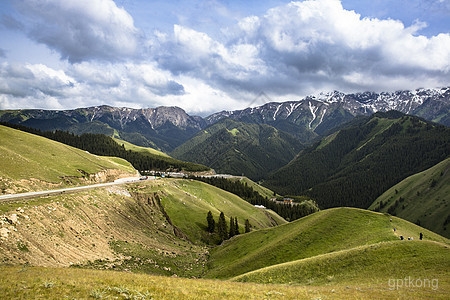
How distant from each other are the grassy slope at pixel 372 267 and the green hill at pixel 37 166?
6714cm

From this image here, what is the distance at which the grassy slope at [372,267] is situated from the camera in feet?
90.8

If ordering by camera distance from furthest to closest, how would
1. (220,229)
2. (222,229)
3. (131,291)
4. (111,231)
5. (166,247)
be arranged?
(220,229)
(222,229)
(166,247)
(111,231)
(131,291)

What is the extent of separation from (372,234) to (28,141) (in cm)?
12740

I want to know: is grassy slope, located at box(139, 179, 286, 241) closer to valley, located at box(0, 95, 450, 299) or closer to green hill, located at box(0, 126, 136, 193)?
valley, located at box(0, 95, 450, 299)

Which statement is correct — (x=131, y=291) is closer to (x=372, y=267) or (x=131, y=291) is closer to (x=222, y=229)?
(x=372, y=267)

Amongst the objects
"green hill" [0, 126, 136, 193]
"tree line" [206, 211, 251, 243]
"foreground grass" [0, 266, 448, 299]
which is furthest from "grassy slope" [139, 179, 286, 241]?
"foreground grass" [0, 266, 448, 299]

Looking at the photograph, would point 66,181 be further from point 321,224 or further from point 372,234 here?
point 372,234

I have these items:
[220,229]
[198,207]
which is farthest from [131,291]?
[198,207]

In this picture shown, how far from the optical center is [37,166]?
79938 millimetres

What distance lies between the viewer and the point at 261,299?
2086cm

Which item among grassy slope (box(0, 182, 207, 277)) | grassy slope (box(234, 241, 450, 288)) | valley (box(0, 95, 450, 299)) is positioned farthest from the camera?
grassy slope (box(0, 182, 207, 277))

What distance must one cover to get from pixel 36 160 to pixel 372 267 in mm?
103767

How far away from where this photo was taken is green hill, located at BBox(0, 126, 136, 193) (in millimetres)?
66650

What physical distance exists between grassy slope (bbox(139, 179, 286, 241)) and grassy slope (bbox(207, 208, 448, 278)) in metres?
26.1
